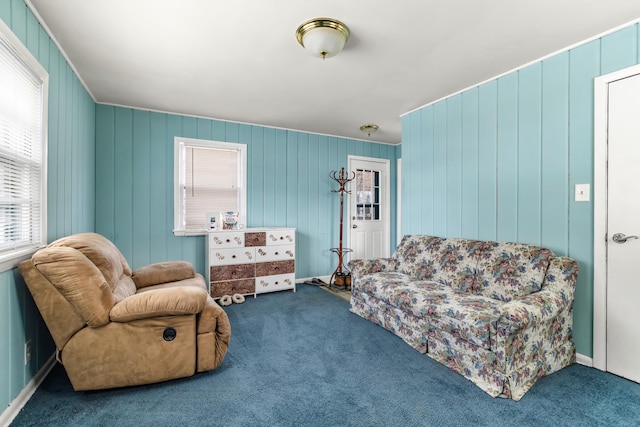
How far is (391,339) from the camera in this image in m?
2.70

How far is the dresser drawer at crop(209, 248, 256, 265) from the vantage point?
3828 millimetres

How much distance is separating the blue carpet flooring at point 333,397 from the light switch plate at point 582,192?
1238 mm

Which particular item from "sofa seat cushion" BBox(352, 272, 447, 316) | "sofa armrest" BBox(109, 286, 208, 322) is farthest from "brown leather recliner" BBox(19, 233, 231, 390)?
"sofa seat cushion" BBox(352, 272, 447, 316)

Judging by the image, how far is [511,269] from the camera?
249 centimetres

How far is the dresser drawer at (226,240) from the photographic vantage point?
3.82 m

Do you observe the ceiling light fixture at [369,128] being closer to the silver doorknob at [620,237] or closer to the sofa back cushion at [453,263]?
the sofa back cushion at [453,263]

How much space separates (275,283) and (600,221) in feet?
11.3

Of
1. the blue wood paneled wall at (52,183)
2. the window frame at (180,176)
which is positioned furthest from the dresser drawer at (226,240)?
the blue wood paneled wall at (52,183)

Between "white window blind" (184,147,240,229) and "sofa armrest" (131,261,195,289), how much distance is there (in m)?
1.18

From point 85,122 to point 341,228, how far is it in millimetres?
3445

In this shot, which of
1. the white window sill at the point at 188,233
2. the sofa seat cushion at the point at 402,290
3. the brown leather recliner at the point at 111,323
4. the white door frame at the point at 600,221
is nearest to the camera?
the brown leather recliner at the point at 111,323

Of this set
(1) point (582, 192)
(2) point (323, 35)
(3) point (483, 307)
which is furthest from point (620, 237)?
(2) point (323, 35)

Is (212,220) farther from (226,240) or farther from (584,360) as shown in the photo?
(584,360)

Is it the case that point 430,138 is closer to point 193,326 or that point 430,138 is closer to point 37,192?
point 193,326
